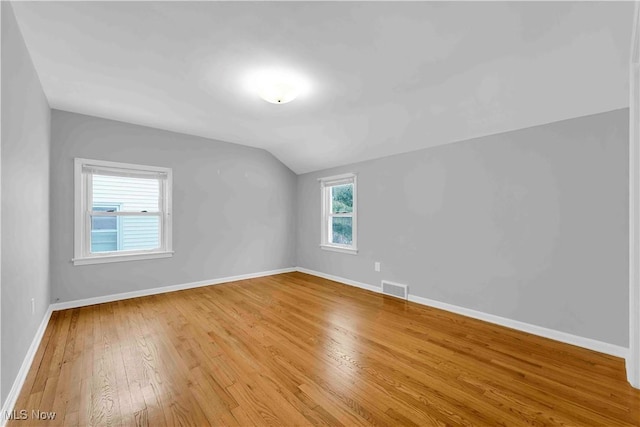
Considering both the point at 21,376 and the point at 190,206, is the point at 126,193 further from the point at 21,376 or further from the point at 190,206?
the point at 21,376

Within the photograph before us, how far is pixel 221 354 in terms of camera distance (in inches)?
91.5

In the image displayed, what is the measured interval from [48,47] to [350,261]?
A: 4215mm

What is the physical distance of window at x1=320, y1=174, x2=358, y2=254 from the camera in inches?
187

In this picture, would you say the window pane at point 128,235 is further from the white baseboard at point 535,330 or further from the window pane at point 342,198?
the white baseboard at point 535,330

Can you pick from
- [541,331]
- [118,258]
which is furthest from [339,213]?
[118,258]

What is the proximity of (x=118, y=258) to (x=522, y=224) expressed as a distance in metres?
Answer: 4.92

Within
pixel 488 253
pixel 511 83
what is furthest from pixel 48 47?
pixel 488 253

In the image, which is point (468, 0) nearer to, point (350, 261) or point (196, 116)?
point (196, 116)

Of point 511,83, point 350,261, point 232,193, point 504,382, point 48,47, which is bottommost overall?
point 504,382

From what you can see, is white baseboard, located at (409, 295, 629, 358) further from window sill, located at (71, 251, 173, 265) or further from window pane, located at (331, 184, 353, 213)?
window sill, located at (71, 251, 173, 265)

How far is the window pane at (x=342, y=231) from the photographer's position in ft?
16.1

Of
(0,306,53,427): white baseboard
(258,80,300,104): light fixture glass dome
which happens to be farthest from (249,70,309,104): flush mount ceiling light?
(0,306,53,427): white baseboard

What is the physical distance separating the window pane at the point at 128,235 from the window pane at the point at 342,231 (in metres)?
2.88

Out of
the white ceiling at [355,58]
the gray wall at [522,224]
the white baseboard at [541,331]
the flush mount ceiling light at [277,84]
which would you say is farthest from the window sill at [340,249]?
the flush mount ceiling light at [277,84]
